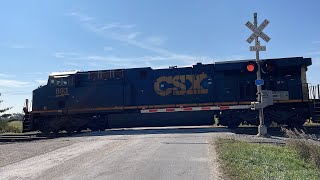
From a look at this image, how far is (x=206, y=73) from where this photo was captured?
20719mm

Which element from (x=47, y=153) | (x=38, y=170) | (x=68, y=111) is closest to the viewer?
(x=38, y=170)

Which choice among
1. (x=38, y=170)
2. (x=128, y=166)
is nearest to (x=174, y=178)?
(x=128, y=166)

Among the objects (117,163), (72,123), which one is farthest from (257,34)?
(72,123)

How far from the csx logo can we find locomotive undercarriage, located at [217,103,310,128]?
2.21 meters

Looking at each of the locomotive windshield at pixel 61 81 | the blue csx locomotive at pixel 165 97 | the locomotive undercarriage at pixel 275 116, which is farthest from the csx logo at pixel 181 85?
the locomotive windshield at pixel 61 81

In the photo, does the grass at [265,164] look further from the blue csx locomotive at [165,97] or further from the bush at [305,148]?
the blue csx locomotive at [165,97]

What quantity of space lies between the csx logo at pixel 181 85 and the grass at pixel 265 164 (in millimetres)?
9619

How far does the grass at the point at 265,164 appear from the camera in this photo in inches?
275

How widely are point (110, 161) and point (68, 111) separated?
523 inches

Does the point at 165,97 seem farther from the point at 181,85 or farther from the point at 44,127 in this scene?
the point at 44,127

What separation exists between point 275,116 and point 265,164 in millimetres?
11400

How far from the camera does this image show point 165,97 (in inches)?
826

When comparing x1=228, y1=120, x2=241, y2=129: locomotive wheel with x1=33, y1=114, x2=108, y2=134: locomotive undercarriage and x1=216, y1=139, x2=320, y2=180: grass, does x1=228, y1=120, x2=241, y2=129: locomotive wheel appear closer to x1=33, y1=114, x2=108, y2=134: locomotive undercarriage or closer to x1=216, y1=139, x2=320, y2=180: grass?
x1=33, y1=114, x2=108, y2=134: locomotive undercarriage

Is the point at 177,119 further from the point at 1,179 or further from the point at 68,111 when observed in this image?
the point at 1,179
